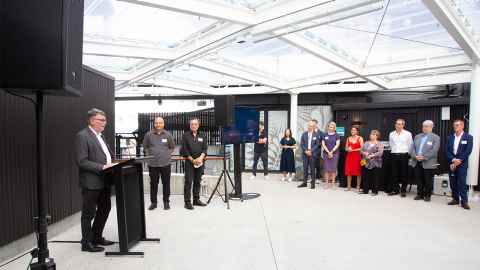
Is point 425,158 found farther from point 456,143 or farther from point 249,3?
point 249,3

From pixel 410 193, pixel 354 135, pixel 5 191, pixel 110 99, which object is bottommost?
pixel 410 193

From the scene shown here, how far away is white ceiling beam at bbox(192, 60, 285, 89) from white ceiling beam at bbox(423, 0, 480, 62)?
15.0ft

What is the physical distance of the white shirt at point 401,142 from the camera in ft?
20.4

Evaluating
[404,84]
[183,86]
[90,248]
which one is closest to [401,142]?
[404,84]

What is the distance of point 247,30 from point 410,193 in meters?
4.97

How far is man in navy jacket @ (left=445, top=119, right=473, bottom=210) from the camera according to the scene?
5258 mm

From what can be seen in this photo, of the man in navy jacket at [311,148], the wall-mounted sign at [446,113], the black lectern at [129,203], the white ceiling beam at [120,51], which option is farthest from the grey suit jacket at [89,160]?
the wall-mounted sign at [446,113]

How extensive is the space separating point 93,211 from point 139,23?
341 cm

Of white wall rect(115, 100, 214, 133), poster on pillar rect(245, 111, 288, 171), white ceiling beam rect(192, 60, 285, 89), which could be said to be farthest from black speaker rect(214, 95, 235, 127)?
white wall rect(115, 100, 214, 133)

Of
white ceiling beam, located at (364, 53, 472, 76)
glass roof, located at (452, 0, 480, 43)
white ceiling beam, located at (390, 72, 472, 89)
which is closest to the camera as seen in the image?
glass roof, located at (452, 0, 480, 43)

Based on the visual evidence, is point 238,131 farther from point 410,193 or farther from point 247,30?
point 410,193

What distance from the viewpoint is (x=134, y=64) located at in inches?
308

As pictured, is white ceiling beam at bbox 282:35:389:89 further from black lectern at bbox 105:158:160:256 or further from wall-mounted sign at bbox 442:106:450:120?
black lectern at bbox 105:158:160:256

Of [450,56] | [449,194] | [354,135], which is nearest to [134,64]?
[354,135]
